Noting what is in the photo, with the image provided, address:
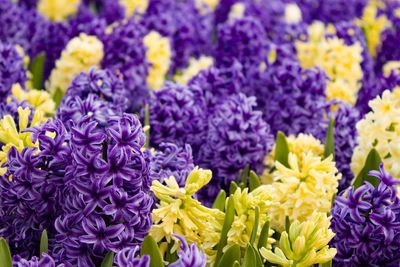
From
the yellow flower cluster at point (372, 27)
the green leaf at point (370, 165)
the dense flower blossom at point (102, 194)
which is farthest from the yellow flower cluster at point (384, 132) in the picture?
the yellow flower cluster at point (372, 27)

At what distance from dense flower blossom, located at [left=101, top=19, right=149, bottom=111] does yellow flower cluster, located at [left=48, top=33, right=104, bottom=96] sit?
0.07 metres

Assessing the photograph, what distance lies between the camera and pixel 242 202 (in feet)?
7.61

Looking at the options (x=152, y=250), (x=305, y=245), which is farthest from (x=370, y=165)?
(x=152, y=250)

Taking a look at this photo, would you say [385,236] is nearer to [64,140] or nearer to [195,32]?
[64,140]

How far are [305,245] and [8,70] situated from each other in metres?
2.11

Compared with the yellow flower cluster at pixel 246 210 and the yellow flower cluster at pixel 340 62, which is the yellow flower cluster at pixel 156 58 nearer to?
the yellow flower cluster at pixel 340 62

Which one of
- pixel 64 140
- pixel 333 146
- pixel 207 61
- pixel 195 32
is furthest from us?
pixel 195 32

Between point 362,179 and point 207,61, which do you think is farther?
point 207,61

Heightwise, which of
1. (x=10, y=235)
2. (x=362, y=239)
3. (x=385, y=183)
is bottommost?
(x=10, y=235)

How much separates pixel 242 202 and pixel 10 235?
2.41 feet

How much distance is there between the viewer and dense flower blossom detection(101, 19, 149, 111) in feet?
13.7

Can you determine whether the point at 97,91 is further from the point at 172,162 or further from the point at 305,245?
the point at 305,245

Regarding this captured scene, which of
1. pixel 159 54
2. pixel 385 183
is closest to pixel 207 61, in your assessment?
pixel 159 54

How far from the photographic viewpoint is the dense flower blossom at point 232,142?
316cm
